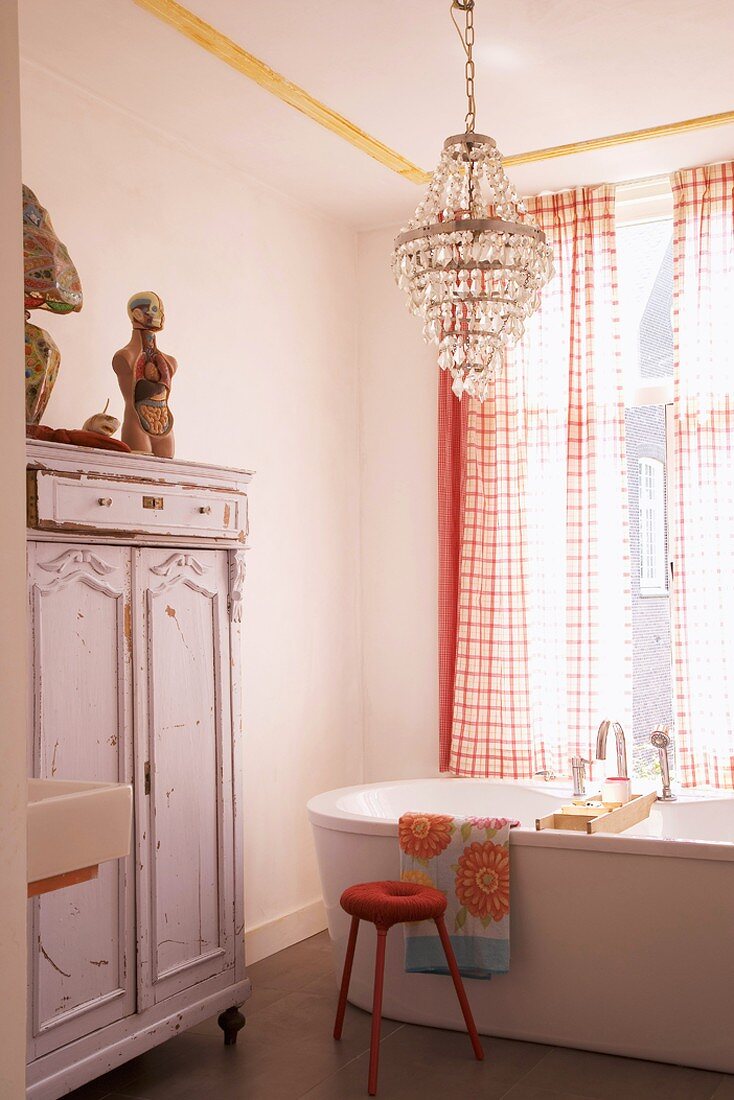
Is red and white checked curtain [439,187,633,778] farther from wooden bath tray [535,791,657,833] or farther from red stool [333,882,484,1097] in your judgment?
red stool [333,882,484,1097]

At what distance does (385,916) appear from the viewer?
2.96 meters

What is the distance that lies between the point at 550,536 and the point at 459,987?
1.89 metres

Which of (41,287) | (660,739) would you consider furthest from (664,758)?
(41,287)

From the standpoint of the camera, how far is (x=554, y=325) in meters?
4.39

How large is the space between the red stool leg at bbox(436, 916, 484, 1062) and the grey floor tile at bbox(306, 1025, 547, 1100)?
44 millimetres

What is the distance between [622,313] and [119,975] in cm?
310

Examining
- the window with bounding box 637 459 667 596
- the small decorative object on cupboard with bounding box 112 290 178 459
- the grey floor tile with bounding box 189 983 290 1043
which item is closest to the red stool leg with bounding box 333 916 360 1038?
the grey floor tile with bounding box 189 983 290 1043

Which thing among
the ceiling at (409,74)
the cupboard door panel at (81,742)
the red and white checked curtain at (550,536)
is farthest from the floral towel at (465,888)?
the ceiling at (409,74)

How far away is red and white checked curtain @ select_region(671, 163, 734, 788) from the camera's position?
4043 mm

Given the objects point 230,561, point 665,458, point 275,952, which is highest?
point 665,458

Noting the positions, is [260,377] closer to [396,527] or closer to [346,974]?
[396,527]

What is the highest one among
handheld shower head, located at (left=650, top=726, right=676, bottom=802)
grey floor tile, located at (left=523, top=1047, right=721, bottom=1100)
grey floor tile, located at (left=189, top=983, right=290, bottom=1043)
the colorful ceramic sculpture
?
the colorful ceramic sculpture

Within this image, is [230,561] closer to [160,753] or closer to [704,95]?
[160,753]

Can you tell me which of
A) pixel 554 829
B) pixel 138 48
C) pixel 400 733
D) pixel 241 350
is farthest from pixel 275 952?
pixel 138 48
